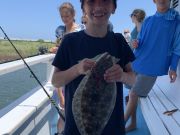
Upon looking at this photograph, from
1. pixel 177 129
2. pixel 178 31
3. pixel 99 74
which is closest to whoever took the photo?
pixel 99 74

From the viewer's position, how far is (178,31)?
173 inches

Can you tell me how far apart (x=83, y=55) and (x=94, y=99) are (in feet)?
1.54

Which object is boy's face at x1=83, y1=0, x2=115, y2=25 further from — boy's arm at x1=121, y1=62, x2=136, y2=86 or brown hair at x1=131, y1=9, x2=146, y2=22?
brown hair at x1=131, y1=9, x2=146, y2=22

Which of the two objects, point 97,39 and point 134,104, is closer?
point 97,39

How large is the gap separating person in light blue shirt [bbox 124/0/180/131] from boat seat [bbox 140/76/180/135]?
39 cm

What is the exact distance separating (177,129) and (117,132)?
1655 mm

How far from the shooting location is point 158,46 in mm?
4539

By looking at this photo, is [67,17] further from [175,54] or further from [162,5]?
[175,54]

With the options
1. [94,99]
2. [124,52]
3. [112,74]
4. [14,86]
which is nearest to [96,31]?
[124,52]

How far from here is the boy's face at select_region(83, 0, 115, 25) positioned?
7.51 ft

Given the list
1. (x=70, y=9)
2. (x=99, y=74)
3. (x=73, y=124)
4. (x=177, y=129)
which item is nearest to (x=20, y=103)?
(x=70, y=9)

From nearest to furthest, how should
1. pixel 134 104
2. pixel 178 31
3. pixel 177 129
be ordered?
pixel 177 129 < pixel 178 31 < pixel 134 104

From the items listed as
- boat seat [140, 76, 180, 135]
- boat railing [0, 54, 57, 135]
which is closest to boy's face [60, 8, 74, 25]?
boat railing [0, 54, 57, 135]

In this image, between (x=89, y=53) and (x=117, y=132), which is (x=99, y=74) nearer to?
(x=89, y=53)
